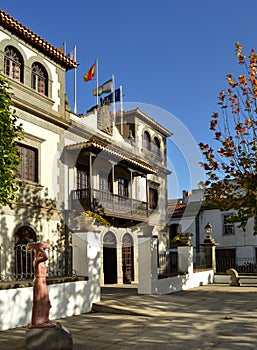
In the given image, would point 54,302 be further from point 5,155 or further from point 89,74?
point 89,74

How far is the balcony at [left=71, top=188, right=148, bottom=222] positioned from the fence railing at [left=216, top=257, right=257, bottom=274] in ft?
20.1

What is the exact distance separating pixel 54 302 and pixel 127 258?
13.3m

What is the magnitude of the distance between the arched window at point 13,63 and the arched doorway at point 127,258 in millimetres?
10555

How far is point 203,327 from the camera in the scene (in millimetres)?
9094

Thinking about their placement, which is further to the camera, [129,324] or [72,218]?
[72,218]

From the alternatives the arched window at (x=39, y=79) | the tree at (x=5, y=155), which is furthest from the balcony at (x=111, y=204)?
the tree at (x=5, y=155)

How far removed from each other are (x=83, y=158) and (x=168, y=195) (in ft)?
36.6

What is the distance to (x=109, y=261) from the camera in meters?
21.9

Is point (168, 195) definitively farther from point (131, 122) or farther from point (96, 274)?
point (96, 274)

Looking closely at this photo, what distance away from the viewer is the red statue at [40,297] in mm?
6949

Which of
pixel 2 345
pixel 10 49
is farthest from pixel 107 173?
pixel 2 345

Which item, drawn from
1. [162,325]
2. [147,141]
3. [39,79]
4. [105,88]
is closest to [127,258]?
[147,141]

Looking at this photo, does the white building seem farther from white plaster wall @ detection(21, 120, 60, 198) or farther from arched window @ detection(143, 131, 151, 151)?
white plaster wall @ detection(21, 120, 60, 198)

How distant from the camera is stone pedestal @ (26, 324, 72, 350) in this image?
6.75 m
